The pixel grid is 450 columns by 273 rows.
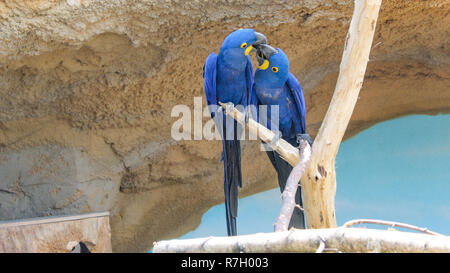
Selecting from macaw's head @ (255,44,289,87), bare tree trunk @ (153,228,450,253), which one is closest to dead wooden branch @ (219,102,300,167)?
macaw's head @ (255,44,289,87)

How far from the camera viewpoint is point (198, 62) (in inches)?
104

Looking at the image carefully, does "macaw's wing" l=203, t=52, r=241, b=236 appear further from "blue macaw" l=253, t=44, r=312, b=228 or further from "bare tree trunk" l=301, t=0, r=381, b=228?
"bare tree trunk" l=301, t=0, r=381, b=228

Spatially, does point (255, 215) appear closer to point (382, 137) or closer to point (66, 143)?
point (382, 137)

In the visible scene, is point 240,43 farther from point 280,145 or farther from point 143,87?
point 143,87

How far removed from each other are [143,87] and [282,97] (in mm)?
1018

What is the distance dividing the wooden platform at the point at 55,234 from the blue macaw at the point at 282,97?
3.41 ft

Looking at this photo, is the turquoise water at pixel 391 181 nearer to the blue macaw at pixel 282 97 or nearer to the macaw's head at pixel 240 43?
the blue macaw at pixel 282 97

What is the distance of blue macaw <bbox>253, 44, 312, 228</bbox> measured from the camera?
190cm

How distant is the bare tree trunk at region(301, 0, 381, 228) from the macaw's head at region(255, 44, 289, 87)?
1.03ft

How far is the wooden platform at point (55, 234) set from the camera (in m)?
2.00

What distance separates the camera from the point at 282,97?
2.01m

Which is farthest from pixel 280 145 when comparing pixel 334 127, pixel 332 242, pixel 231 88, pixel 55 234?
pixel 55 234

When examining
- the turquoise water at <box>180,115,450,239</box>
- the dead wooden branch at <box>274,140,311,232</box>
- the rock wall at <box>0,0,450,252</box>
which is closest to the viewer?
the dead wooden branch at <box>274,140,311,232</box>
